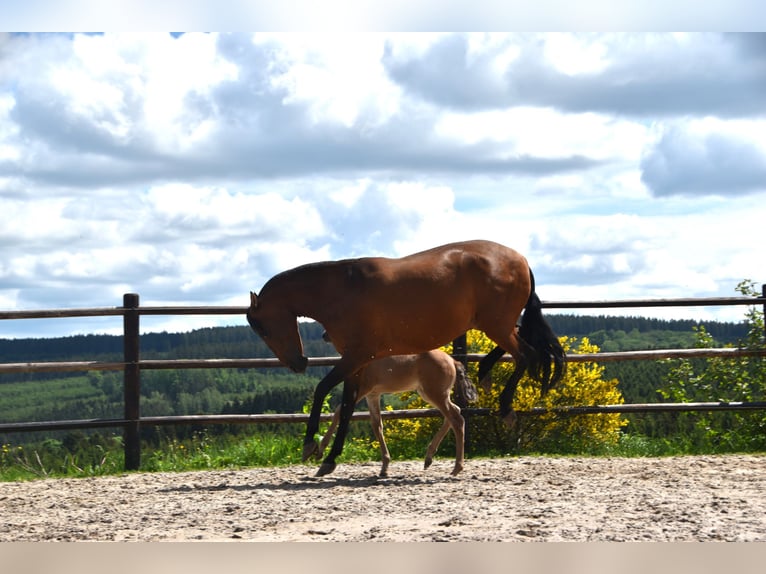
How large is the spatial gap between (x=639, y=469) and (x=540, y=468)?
889 millimetres

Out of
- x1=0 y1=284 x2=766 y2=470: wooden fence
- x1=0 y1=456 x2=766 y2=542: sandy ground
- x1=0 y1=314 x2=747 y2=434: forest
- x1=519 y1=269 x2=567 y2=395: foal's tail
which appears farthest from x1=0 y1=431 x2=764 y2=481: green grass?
x1=0 y1=314 x2=747 y2=434: forest

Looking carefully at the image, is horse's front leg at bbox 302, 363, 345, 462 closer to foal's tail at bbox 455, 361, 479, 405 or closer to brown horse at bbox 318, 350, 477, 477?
brown horse at bbox 318, 350, 477, 477

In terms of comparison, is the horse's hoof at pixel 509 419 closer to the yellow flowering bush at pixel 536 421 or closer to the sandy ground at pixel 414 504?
the sandy ground at pixel 414 504

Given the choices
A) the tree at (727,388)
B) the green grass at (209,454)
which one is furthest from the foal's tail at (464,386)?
the tree at (727,388)

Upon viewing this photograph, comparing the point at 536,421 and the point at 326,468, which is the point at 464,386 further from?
the point at 536,421

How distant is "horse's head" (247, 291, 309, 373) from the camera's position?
7.98 m

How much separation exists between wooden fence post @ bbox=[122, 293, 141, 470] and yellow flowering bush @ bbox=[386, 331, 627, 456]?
2773 millimetres

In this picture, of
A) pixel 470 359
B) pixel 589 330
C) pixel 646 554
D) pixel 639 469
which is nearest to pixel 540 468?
pixel 639 469

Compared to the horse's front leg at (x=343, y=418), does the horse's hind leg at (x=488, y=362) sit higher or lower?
higher

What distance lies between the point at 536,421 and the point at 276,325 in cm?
364

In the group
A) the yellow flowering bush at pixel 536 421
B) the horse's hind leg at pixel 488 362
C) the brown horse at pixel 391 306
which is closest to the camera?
the brown horse at pixel 391 306

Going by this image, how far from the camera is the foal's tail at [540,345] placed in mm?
8289

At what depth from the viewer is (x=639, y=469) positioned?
26.5ft

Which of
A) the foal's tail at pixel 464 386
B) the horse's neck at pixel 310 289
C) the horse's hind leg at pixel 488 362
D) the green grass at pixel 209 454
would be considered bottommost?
the green grass at pixel 209 454
